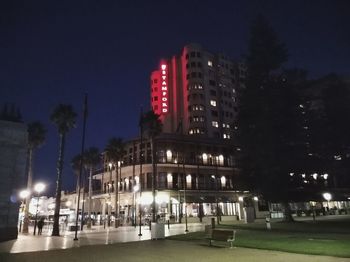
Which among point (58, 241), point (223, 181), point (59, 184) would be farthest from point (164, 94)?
point (58, 241)

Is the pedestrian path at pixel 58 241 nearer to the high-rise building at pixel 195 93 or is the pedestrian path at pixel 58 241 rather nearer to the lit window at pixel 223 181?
the lit window at pixel 223 181

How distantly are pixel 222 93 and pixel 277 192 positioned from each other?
6837 cm

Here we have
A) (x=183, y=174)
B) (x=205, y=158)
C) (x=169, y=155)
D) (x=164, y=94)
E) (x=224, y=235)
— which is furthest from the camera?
(x=164, y=94)

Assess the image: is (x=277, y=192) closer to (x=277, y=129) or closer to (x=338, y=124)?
(x=277, y=129)

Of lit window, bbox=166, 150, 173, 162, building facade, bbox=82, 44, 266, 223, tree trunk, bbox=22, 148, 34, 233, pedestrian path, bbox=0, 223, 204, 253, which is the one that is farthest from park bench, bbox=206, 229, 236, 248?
lit window, bbox=166, 150, 173, 162

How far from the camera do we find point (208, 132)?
9562 cm

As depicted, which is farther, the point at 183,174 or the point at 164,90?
the point at 164,90

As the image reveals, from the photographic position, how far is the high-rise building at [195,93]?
96.8 meters

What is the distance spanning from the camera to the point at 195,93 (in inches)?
3846

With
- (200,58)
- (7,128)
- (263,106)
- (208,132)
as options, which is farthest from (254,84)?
(200,58)

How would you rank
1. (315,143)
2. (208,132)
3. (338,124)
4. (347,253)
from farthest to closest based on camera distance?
(208,132), (338,124), (315,143), (347,253)

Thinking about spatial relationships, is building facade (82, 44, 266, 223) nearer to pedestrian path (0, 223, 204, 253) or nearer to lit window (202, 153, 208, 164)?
lit window (202, 153, 208, 164)

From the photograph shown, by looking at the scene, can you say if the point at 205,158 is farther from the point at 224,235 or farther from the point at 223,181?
the point at 224,235

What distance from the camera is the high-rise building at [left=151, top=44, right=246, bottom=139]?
96750 millimetres
